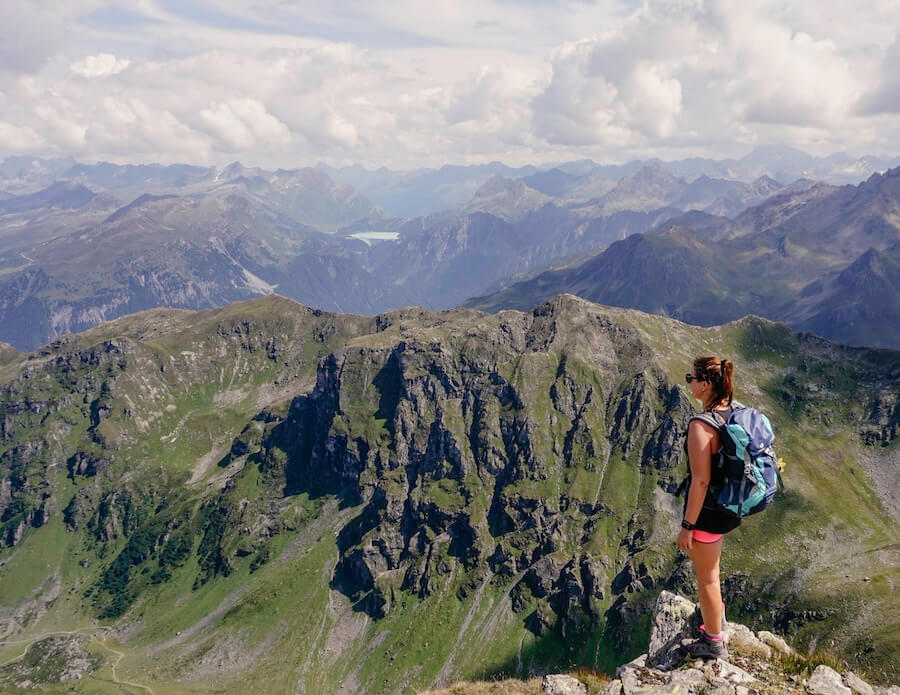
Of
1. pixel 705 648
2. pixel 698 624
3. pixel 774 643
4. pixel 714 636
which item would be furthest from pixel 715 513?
pixel 774 643

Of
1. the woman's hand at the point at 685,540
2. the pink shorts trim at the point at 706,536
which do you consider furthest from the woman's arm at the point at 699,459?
the pink shorts trim at the point at 706,536

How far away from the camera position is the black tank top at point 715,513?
1539 centimetres

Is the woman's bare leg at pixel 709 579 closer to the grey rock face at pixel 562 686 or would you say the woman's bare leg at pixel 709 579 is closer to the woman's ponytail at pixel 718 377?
Answer: the woman's ponytail at pixel 718 377

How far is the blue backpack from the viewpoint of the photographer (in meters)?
14.9

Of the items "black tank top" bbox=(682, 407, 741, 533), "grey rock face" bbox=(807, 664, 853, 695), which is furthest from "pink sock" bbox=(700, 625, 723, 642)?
"black tank top" bbox=(682, 407, 741, 533)

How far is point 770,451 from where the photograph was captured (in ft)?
50.8

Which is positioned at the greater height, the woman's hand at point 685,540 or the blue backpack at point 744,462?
the blue backpack at point 744,462

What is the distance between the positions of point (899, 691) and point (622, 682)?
929 cm

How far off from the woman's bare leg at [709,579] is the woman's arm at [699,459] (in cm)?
158

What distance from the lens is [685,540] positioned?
16891 mm

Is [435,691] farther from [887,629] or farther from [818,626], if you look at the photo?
[818,626]

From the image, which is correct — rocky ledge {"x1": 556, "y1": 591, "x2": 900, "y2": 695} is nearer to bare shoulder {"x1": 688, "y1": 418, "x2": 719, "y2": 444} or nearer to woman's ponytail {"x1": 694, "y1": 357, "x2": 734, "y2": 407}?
bare shoulder {"x1": 688, "y1": 418, "x2": 719, "y2": 444}

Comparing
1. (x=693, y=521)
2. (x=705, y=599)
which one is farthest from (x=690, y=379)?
(x=705, y=599)

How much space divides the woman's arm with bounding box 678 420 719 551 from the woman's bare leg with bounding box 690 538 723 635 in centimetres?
158
